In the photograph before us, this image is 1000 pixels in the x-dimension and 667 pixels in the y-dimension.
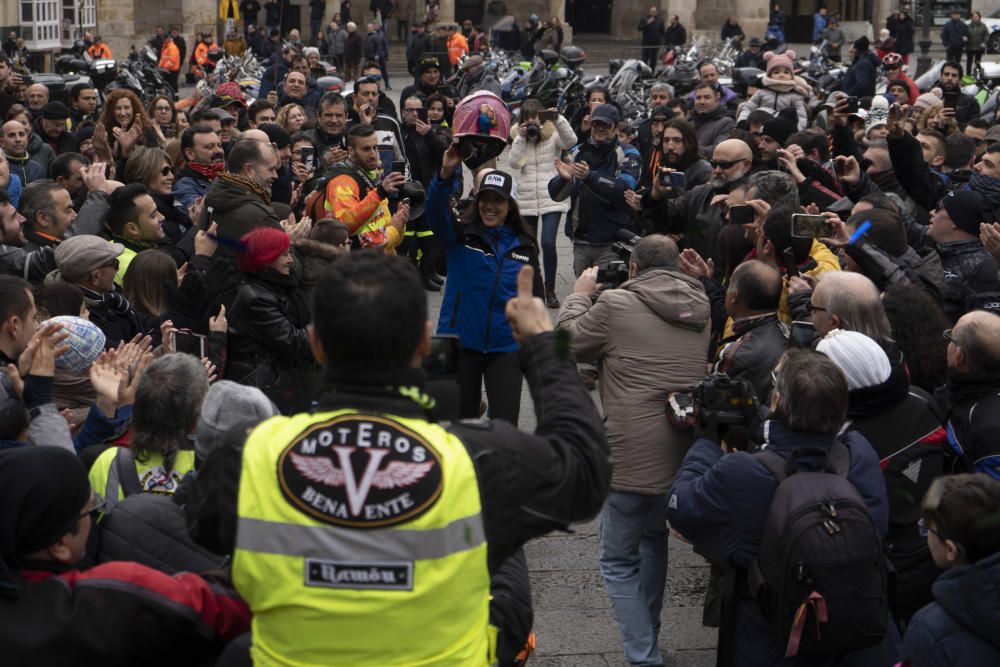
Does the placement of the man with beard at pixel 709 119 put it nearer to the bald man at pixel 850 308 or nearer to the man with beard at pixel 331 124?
the man with beard at pixel 331 124

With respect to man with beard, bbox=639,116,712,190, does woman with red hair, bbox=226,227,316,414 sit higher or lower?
lower

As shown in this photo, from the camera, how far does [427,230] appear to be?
10484 millimetres

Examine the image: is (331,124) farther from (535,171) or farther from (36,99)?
(36,99)

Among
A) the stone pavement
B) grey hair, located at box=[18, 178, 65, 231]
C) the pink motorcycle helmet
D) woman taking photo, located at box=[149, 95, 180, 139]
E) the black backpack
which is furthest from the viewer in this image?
woman taking photo, located at box=[149, 95, 180, 139]

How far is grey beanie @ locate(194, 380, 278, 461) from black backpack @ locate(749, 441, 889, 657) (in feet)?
4.76

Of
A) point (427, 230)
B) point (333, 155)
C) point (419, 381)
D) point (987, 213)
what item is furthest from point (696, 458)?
point (427, 230)

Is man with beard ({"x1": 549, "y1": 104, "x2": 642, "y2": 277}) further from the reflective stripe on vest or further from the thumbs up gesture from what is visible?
the reflective stripe on vest

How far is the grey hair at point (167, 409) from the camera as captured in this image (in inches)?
149

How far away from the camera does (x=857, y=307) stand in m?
4.50

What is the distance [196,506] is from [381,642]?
0.45 m

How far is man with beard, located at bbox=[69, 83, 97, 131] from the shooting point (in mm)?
12078

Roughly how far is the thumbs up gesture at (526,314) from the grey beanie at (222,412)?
1.16 m

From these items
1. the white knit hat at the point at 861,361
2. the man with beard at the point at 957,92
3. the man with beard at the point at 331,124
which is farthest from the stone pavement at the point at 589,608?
the man with beard at the point at 957,92

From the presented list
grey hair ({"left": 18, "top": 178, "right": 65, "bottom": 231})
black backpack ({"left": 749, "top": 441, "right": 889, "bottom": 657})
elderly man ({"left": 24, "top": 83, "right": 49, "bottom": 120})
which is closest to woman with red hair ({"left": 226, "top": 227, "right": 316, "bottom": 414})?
grey hair ({"left": 18, "top": 178, "right": 65, "bottom": 231})
